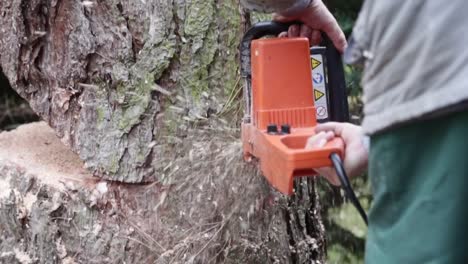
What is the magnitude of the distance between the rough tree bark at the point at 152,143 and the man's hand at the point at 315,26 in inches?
12.5

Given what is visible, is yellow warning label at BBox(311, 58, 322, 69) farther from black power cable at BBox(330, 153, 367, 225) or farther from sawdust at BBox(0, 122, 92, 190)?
sawdust at BBox(0, 122, 92, 190)

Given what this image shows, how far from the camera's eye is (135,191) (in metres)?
2.26

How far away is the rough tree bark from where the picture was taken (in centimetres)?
219

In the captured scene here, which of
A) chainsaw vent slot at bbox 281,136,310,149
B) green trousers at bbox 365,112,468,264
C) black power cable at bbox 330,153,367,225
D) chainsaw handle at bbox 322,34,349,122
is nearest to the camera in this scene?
green trousers at bbox 365,112,468,264

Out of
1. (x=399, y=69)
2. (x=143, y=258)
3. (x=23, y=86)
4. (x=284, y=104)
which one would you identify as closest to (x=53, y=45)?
(x=23, y=86)

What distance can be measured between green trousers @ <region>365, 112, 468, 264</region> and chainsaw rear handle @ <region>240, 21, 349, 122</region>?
81cm

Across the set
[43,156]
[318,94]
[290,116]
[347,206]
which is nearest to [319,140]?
[290,116]

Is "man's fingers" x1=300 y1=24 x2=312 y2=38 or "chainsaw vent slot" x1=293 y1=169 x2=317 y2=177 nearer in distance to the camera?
"chainsaw vent slot" x1=293 y1=169 x2=317 y2=177

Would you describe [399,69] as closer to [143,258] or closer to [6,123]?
[143,258]

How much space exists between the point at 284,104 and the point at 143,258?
30.3 inches

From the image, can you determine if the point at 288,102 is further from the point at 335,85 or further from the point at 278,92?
the point at 335,85

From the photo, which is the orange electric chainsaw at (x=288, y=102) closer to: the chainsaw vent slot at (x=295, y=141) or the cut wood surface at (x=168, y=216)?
the chainsaw vent slot at (x=295, y=141)

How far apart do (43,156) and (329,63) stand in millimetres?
1117

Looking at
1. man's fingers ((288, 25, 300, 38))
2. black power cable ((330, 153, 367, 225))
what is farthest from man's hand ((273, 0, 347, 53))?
black power cable ((330, 153, 367, 225))
